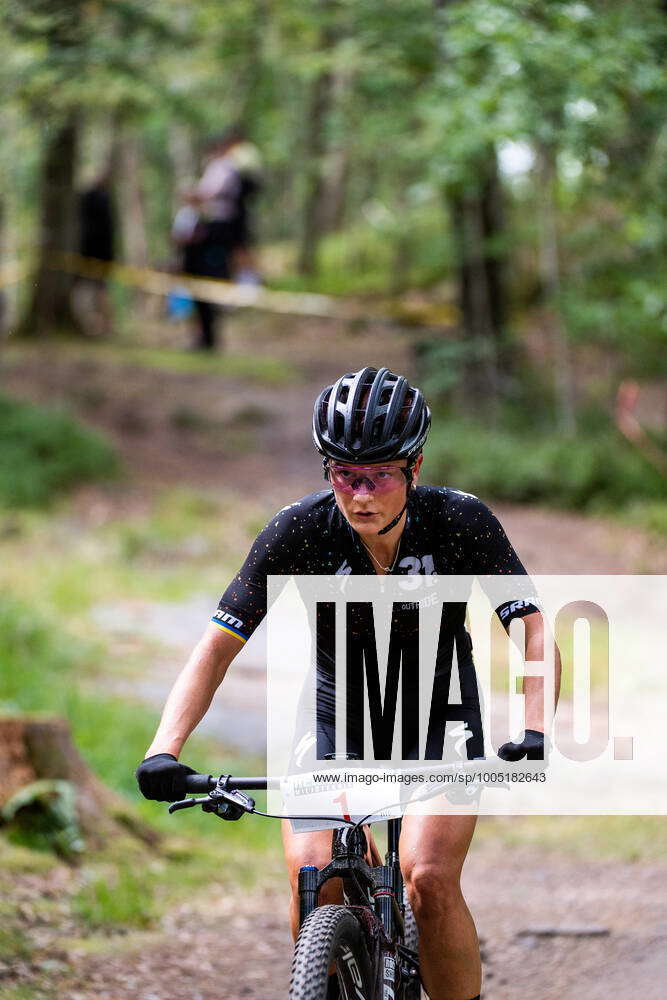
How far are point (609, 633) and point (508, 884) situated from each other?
4398 mm

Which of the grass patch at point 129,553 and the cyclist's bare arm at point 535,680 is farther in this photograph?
the grass patch at point 129,553

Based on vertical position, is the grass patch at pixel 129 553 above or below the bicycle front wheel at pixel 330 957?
above

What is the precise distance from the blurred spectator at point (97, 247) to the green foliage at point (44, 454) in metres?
4.83

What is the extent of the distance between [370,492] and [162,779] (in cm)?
94

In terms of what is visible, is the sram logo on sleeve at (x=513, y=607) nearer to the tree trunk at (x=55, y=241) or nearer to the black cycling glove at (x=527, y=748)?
the black cycling glove at (x=527, y=748)

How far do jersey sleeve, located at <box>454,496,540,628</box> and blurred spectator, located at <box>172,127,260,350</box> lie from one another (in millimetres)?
13014

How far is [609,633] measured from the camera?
10750 mm

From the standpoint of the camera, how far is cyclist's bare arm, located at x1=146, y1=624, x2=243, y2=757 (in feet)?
10.4

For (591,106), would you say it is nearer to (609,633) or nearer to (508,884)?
(609,633)

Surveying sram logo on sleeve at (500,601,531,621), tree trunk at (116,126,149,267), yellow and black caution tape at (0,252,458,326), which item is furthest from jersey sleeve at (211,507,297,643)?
tree trunk at (116,126,149,267)

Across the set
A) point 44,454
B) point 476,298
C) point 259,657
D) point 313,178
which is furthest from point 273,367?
point 259,657

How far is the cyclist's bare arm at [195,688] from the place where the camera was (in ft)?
10.4

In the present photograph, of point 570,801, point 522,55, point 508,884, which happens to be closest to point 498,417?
point 522,55

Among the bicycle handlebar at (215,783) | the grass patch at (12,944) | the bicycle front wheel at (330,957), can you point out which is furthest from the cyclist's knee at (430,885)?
the grass patch at (12,944)
